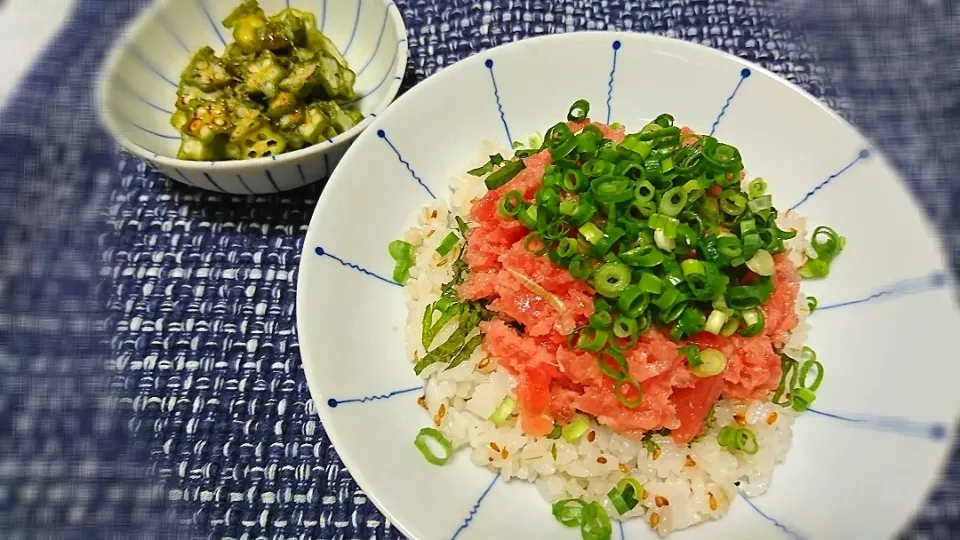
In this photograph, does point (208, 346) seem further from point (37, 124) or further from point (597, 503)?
point (597, 503)

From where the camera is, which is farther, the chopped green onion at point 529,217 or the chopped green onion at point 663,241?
the chopped green onion at point 529,217

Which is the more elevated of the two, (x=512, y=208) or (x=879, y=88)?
(x=879, y=88)

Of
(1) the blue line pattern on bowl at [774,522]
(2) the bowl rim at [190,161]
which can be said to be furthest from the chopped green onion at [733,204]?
(2) the bowl rim at [190,161]

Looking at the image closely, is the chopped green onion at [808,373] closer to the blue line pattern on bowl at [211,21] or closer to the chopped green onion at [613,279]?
the chopped green onion at [613,279]

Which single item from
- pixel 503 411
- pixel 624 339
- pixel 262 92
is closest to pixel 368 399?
pixel 503 411

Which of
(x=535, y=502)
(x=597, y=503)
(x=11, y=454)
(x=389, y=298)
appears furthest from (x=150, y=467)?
(x=597, y=503)

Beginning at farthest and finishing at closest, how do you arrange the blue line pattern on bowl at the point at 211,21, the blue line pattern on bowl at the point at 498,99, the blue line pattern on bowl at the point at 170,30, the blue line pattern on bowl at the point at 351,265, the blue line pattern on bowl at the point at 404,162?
the blue line pattern on bowl at the point at 211,21
the blue line pattern on bowl at the point at 170,30
the blue line pattern on bowl at the point at 498,99
the blue line pattern on bowl at the point at 404,162
the blue line pattern on bowl at the point at 351,265

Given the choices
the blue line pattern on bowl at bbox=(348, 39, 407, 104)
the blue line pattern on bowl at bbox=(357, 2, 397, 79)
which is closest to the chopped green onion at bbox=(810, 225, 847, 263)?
the blue line pattern on bowl at bbox=(348, 39, 407, 104)
